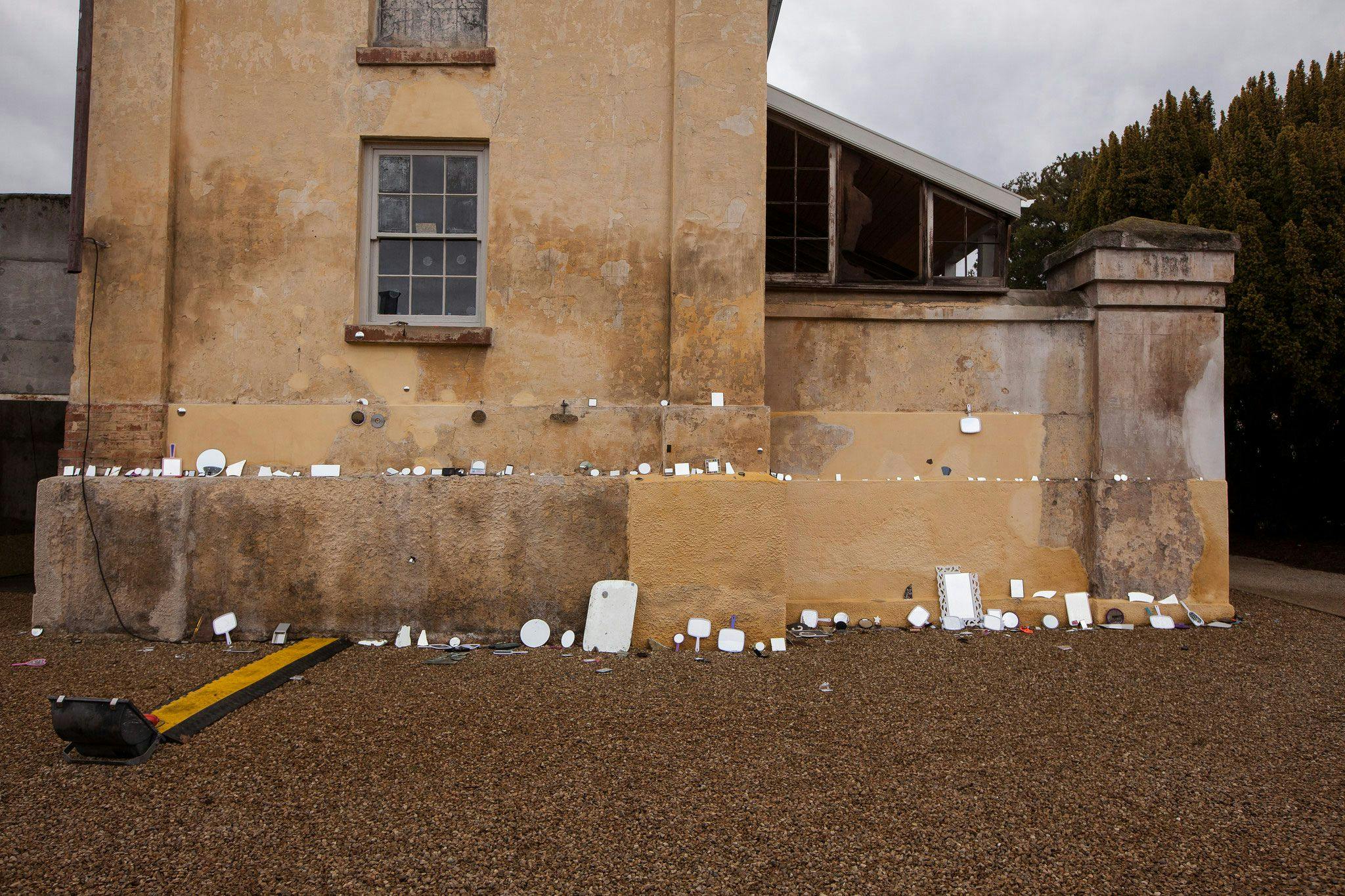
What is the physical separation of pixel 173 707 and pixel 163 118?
4553 mm

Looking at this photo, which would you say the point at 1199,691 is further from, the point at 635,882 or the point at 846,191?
the point at 846,191

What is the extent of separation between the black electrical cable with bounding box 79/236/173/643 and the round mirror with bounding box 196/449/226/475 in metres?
0.75

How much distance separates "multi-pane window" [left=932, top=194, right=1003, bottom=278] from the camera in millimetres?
7094

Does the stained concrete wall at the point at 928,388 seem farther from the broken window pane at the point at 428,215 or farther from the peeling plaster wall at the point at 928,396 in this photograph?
the broken window pane at the point at 428,215

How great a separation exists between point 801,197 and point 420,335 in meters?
3.75

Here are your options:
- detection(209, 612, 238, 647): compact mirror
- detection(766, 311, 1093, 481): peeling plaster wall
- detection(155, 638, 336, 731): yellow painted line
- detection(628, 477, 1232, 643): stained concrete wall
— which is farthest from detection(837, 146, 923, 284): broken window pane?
detection(209, 612, 238, 647): compact mirror

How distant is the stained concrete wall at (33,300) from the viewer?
24.8ft

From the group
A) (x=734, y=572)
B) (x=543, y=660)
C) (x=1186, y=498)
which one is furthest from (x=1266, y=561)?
(x=543, y=660)

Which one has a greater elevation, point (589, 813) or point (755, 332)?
point (755, 332)

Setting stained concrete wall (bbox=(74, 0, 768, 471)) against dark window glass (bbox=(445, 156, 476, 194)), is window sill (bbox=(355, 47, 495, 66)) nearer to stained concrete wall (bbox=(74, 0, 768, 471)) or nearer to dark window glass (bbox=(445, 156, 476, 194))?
stained concrete wall (bbox=(74, 0, 768, 471))

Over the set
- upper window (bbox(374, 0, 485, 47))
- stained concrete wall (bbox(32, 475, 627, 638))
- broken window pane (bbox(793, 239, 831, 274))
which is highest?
upper window (bbox(374, 0, 485, 47))

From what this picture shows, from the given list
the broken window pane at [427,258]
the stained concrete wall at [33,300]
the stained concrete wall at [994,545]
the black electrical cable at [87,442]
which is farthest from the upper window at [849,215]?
the stained concrete wall at [33,300]

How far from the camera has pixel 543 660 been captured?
17.4 ft

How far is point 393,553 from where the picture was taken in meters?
5.74
